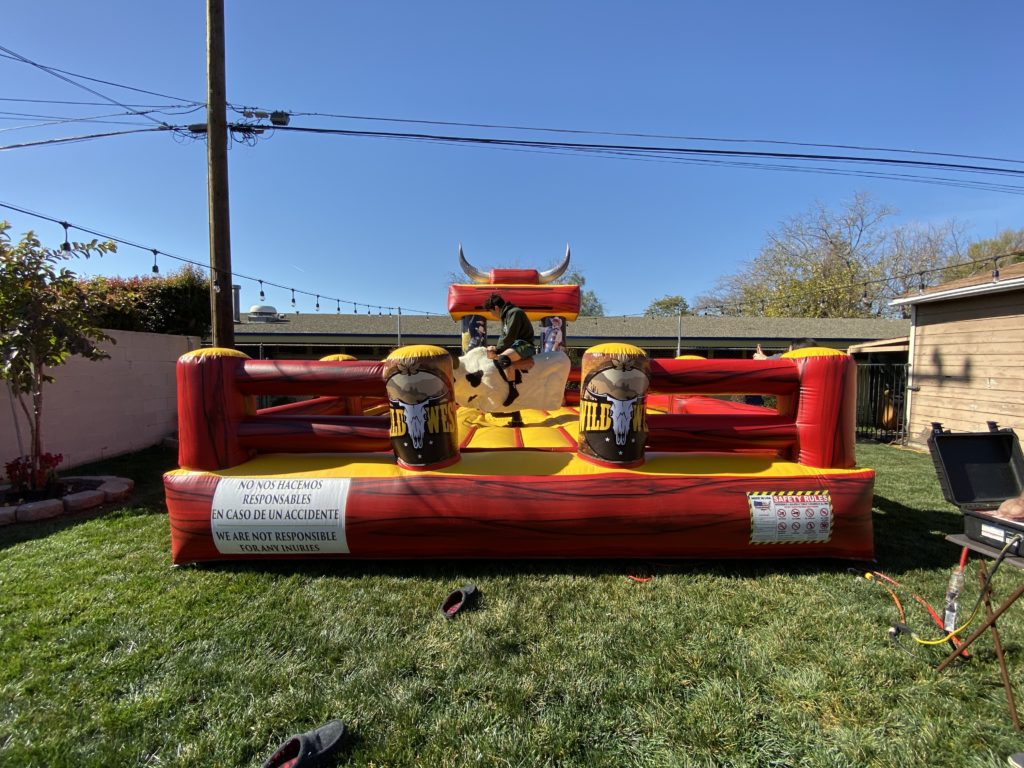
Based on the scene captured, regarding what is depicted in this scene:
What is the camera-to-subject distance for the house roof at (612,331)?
18438 millimetres

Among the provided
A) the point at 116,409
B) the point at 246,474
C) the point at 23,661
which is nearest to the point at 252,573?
the point at 246,474

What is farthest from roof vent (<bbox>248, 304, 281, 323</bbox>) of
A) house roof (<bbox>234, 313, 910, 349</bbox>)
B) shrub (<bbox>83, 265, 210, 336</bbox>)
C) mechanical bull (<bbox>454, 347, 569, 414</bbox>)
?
mechanical bull (<bbox>454, 347, 569, 414</bbox>)

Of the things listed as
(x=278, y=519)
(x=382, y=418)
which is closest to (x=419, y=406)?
(x=382, y=418)

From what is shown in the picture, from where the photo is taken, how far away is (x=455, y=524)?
11.1 feet

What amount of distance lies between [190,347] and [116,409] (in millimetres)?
2032

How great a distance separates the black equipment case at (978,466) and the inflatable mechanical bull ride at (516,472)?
103 centimetres

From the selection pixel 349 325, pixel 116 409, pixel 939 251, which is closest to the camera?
pixel 116 409

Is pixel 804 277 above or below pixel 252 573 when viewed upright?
above

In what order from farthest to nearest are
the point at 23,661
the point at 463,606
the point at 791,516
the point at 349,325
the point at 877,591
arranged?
the point at 349,325 → the point at 791,516 → the point at 877,591 → the point at 463,606 → the point at 23,661

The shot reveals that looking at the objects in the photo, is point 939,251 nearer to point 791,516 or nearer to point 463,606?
point 791,516

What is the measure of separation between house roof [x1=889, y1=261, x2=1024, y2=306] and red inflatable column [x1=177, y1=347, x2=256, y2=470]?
37.2ft

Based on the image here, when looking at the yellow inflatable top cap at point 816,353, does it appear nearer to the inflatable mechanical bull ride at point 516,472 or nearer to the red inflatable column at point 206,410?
the inflatable mechanical bull ride at point 516,472

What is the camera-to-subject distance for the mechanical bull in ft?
15.8

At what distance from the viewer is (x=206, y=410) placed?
356cm
